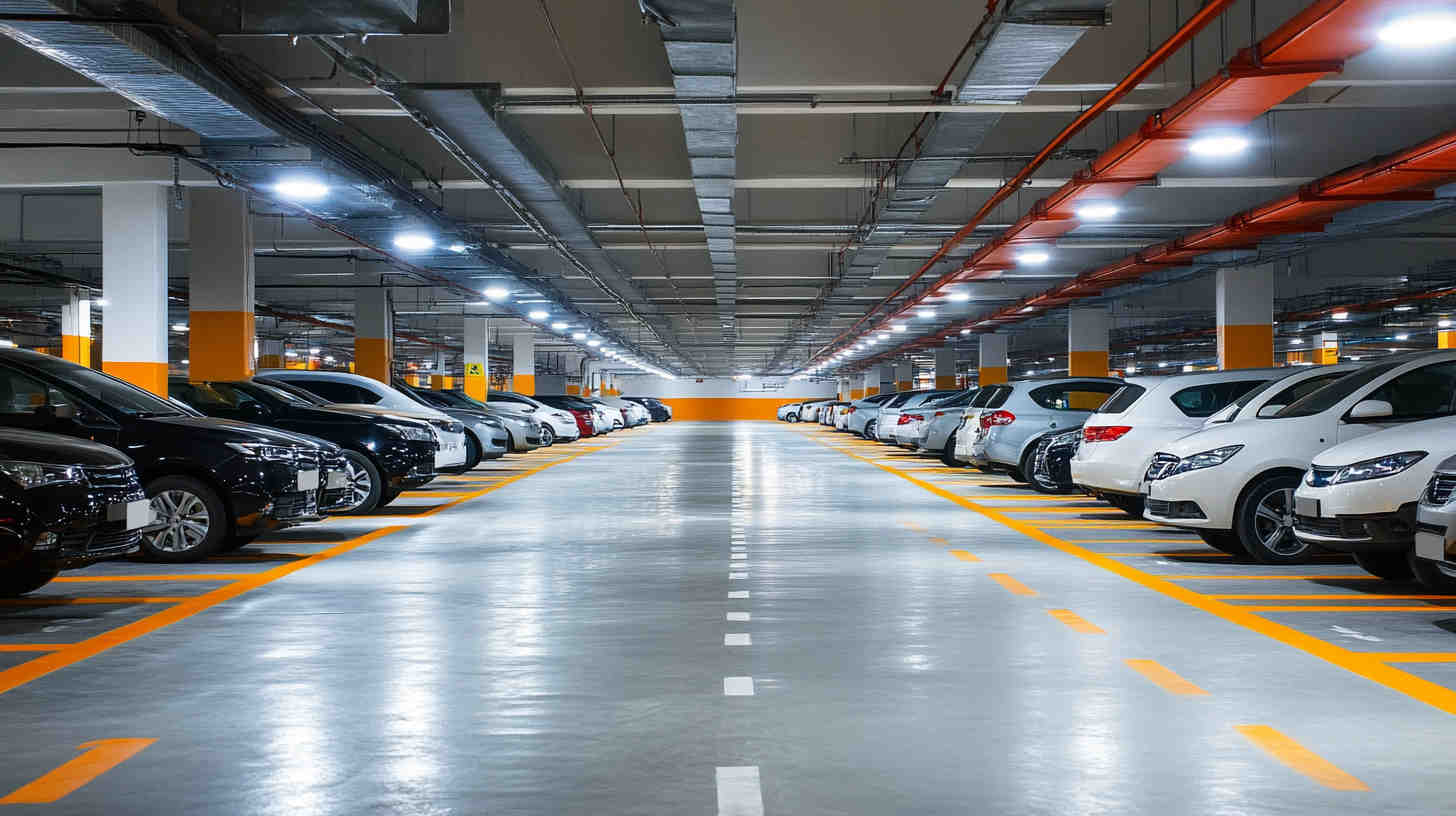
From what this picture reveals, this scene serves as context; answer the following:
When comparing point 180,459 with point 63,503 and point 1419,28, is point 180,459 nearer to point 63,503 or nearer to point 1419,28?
point 63,503

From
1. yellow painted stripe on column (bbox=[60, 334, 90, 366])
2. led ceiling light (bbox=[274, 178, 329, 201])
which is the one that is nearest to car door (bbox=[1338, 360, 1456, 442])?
led ceiling light (bbox=[274, 178, 329, 201])

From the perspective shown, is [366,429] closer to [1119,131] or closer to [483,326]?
[1119,131]

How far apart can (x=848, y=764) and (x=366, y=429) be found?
1080 cm

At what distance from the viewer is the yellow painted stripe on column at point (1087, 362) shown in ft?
121

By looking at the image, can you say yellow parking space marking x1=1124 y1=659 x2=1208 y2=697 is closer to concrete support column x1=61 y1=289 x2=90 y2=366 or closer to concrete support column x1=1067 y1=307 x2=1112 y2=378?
concrete support column x1=1067 y1=307 x2=1112 y2=378

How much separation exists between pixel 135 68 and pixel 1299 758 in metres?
10.5

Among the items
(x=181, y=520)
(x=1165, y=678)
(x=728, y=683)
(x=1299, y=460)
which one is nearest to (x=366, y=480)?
(x=181, y=520)

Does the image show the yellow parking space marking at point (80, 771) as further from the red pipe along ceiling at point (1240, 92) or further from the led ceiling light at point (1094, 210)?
the led ceiling light at point (1094, 210)

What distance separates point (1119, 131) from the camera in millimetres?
17609

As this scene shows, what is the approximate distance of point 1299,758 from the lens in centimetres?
458

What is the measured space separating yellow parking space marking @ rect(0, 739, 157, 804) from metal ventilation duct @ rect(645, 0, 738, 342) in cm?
625

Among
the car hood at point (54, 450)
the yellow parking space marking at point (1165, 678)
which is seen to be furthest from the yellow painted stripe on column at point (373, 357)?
the yellow parking space marking at point (1165, 678)

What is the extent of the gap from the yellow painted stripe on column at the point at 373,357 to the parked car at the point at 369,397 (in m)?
18.8

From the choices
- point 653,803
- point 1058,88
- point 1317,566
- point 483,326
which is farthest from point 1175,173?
point 483,326
